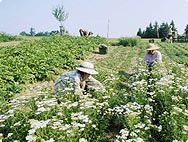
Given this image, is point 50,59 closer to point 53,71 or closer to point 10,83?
point 53,71

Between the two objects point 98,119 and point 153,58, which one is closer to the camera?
point 98,119

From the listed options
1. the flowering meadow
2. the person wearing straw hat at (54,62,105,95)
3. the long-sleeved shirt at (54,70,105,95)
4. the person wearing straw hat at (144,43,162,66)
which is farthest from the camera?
the person wearing straw hat at (144,43,162,66)

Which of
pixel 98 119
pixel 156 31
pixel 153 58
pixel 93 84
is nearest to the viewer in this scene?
pixel 98 119

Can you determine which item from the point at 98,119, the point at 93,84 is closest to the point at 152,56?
the point at 93,84

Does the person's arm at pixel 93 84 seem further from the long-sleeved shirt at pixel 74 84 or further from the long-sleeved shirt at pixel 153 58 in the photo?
the long-sleeved shirt at pixel 153 58

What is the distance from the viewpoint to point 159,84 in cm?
670

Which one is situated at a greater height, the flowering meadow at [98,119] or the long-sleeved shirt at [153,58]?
the long-sleeved shirt at [153,58]

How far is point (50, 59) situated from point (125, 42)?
1380cm

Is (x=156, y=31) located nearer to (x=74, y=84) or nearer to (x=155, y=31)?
(x=155, y=31)

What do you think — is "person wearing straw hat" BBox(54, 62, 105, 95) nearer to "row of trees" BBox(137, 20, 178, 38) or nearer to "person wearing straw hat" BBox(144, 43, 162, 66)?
"person wearing straw hat" BBox(144, 43, 162, 66)

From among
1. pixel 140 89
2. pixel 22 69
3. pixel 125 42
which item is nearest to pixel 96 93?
pixel 140 89

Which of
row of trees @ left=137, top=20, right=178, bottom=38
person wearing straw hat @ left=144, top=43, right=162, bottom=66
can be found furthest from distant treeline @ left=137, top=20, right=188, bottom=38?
person wearing straw hat @ left=144, top=43, right=162, bottom=66

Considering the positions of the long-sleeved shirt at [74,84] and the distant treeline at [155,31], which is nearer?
the long-sleeved shirt at [74,84]

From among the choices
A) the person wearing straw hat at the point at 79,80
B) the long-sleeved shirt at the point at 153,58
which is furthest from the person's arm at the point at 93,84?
the long-sleeved shirt at the point at 153,58
